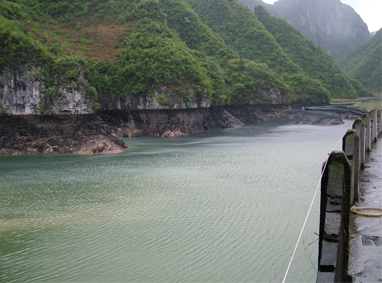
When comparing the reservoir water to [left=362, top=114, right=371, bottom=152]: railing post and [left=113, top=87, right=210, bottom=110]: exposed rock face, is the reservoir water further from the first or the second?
[left=113, top=87, right=210, bottom=110]: exposed rock face

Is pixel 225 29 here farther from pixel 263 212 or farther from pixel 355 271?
pixel 355 271

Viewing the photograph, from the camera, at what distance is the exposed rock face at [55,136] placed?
40.7m

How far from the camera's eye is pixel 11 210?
64.8 ft

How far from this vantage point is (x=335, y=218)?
6672mm

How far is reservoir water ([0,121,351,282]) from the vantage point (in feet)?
41.9

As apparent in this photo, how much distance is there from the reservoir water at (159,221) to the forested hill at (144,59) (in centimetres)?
1445

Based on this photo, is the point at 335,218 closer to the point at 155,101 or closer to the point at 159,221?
the point at 159,221

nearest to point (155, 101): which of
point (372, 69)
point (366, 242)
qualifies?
point (366, 242)

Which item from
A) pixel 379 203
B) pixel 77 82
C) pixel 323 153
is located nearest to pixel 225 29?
pixel 77 82

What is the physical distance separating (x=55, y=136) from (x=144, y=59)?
24053mm

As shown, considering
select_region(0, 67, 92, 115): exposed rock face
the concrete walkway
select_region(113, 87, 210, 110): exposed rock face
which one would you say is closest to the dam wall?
the concrete walkway

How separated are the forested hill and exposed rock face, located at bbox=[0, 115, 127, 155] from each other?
1174 millimetres

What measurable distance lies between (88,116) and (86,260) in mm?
32089

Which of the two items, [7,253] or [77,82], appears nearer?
[7,253]
